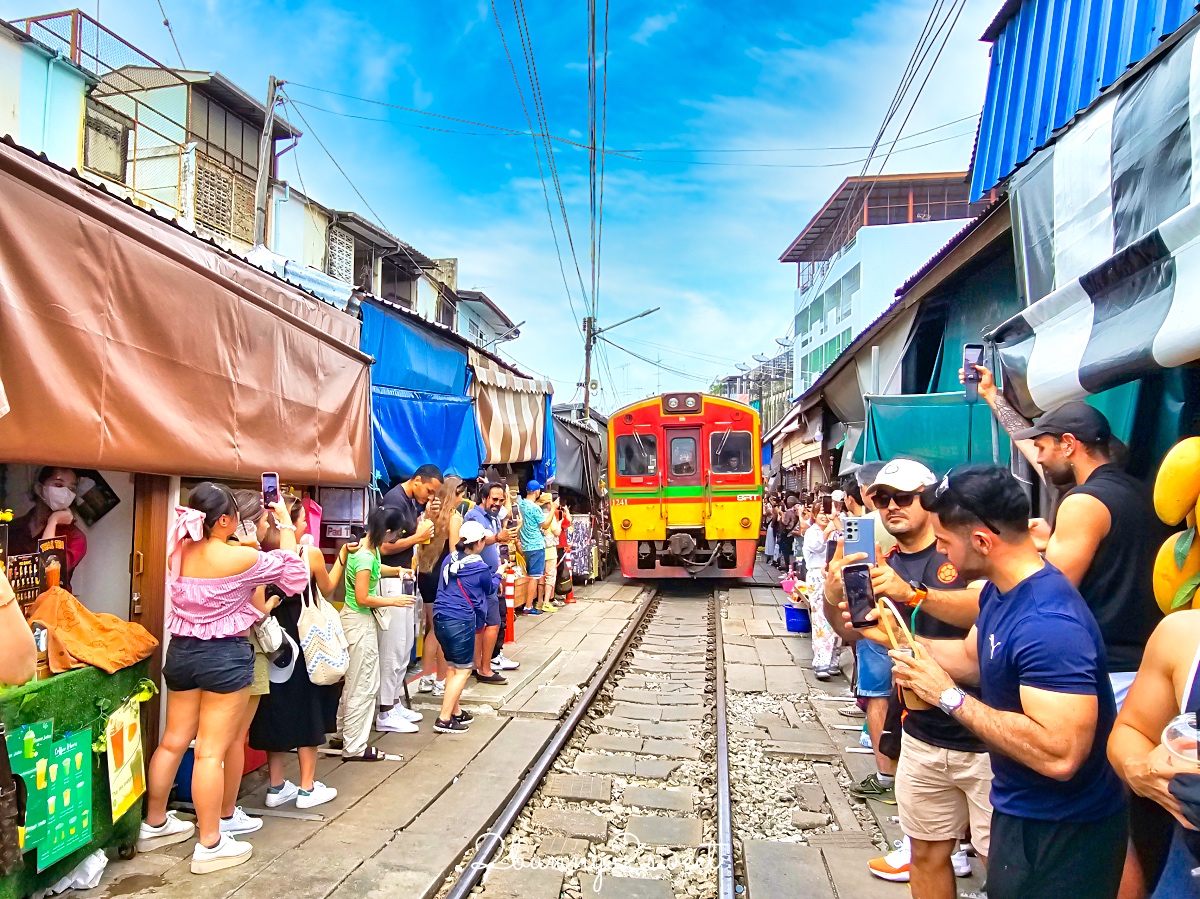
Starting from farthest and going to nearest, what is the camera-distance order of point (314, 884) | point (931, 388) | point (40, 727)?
1. point (931, 388)
2. point (314, 884)
3. point (40, 727)

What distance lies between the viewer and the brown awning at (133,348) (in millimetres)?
2766

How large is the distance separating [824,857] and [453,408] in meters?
5.72

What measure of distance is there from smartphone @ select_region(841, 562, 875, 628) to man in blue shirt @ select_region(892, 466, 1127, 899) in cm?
47

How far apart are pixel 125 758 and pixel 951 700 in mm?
3401

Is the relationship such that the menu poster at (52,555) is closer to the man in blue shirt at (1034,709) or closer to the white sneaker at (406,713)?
the white sneaker at (406,713)

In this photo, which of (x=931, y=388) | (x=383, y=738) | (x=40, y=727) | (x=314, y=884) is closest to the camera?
(x=40, y=727)

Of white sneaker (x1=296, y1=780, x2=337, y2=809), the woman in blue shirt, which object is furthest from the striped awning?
white sneaker (x1=296, y1=780, x2=337, y2=809)

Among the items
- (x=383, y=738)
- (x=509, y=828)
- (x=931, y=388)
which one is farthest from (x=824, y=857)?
(x=931, y=388)

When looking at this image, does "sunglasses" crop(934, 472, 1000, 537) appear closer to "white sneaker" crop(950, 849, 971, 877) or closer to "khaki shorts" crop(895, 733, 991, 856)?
"khaki shorts" crop(895, 733, 991, 856)

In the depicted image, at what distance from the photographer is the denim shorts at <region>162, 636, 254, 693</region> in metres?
3.38

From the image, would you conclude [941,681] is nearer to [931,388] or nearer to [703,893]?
[703,893]

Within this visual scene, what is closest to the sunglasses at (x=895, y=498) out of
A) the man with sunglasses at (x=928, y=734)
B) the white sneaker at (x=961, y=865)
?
the man with sunglasses at (x=928, y=734)

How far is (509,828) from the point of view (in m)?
3.96

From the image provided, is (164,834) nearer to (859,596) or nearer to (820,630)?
(859,596)
